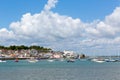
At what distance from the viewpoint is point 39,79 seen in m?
75.4

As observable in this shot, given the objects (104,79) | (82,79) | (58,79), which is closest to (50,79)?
(58,79)

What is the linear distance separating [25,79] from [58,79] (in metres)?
7.38

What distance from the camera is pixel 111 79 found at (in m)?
74.7

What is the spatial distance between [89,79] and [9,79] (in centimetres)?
1794

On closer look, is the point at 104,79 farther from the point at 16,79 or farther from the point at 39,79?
the point at 16,79

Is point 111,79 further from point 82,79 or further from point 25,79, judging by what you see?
point 25,79

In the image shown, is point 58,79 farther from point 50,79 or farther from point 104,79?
point 104,79

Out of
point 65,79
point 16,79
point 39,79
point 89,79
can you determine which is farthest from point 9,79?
point 89,79

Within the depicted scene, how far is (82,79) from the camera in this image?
76.6 metres

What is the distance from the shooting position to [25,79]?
75.8m

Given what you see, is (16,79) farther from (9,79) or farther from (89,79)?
(89,79)

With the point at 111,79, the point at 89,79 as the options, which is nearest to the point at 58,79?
the point at 89,79

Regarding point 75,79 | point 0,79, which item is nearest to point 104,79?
point 75,79

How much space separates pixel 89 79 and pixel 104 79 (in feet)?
11.0
